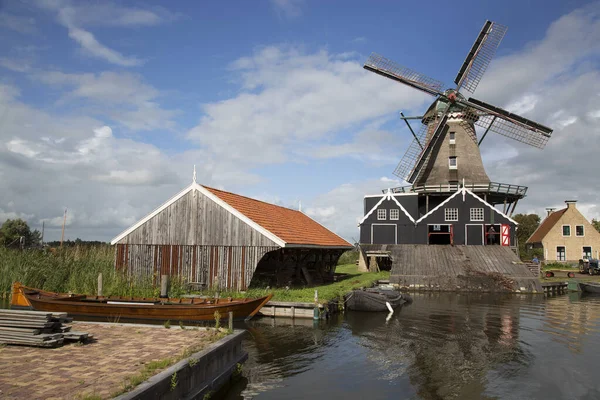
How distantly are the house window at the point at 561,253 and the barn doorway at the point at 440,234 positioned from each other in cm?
1663

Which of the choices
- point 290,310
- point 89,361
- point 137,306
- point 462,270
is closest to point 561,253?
point 462,270

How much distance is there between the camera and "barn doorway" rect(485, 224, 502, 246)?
3703cm

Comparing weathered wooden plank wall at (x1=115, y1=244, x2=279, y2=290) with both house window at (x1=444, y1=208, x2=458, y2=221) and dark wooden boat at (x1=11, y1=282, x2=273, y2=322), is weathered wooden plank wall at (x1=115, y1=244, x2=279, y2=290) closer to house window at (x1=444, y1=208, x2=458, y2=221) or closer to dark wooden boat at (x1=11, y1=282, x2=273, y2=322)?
dark wooden boat at (x1=11, y1=282, x2=273, y2=322)

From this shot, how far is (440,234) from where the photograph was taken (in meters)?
40.2

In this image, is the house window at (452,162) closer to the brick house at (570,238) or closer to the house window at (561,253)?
the brick house at (570,238)

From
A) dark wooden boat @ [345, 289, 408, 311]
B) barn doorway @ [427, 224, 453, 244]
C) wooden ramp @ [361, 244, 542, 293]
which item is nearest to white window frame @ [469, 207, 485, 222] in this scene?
barn doorway @ [427, 224, 453, 244]

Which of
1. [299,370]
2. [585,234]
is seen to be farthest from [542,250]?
[299,370]

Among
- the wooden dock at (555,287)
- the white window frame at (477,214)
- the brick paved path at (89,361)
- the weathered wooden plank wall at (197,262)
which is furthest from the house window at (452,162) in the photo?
the brick paved path at (89,361)

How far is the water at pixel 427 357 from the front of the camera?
34.0 feet

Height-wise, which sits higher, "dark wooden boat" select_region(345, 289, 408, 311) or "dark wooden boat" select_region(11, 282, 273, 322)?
"dark wooden boat" select_region(11, 282, 273, 322)

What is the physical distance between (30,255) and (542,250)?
48870mm

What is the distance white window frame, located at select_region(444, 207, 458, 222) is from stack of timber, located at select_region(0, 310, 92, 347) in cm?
3344

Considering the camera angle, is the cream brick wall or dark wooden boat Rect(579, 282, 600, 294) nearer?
dark wooden boat Rect(579, 282, 600, 294)

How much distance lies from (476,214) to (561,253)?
724 inches
